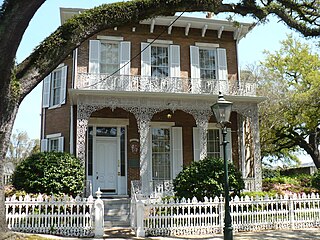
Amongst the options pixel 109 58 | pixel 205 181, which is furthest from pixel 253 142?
pixel 109 58

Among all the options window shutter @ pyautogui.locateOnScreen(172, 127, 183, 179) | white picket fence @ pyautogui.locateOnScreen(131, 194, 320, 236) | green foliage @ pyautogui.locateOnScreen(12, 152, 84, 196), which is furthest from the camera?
window shutter @ pyautogui.locateOnScreen(172, 127, 183, 179)

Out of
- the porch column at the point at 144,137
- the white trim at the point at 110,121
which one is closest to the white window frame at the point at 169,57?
the white trim at the point at 110,121

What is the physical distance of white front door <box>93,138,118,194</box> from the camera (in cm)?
1596

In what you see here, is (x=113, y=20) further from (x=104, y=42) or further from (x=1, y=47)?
(x=104, y=42)

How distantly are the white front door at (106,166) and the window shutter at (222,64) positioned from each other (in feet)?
19.7

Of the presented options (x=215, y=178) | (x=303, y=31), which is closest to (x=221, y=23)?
(x=303, y=31)

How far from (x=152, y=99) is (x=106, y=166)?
12.3ft

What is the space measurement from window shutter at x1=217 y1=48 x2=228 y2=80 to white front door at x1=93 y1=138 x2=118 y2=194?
6010 mm

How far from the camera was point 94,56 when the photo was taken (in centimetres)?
1644

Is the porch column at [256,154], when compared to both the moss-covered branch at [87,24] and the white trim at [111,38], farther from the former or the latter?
the moss-covered branch at [87,24]

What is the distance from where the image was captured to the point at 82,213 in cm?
1026

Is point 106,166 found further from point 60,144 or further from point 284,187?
point 284,187

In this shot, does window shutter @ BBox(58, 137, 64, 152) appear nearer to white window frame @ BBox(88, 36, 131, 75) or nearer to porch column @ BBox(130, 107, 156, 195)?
white window frame @ BBox(88, 36, 131, 75)

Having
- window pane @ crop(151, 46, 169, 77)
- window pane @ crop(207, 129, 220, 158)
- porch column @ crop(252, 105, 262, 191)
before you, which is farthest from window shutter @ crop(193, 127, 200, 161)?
window pane @ crop(151, 46, 169, 77)
